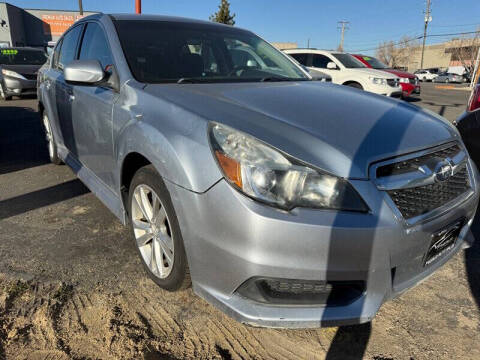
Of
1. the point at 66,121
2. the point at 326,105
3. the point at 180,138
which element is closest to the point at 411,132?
the point at 326,105

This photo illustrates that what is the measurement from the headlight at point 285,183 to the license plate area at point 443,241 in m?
0.54

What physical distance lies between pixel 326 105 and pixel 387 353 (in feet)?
4.58

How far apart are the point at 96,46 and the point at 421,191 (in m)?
2.70

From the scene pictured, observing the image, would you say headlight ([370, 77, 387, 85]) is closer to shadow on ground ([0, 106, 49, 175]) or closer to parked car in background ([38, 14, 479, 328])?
shadow on ground ([0, 106, 49, 175])

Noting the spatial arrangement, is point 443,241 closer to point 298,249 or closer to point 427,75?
point 298,249

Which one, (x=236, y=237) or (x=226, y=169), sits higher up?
(x=226, y=169)

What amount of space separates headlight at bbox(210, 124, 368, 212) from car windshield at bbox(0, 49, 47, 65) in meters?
13.3

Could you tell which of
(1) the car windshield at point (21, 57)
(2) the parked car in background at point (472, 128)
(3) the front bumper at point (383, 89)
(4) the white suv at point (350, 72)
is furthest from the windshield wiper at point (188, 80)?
(1) the car windshield at point (21, 57)

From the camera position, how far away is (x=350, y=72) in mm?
11000

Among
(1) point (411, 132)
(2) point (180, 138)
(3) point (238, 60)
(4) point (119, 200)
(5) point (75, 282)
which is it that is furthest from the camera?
(3) point (238, 60)

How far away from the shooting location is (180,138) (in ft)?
5.94

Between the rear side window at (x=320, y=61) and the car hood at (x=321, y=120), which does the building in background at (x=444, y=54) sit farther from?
the car hood at (x=321, y=120)

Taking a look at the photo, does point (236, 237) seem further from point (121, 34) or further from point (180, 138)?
point (121, 34)

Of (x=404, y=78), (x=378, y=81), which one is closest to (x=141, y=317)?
(x=378, y=81)
